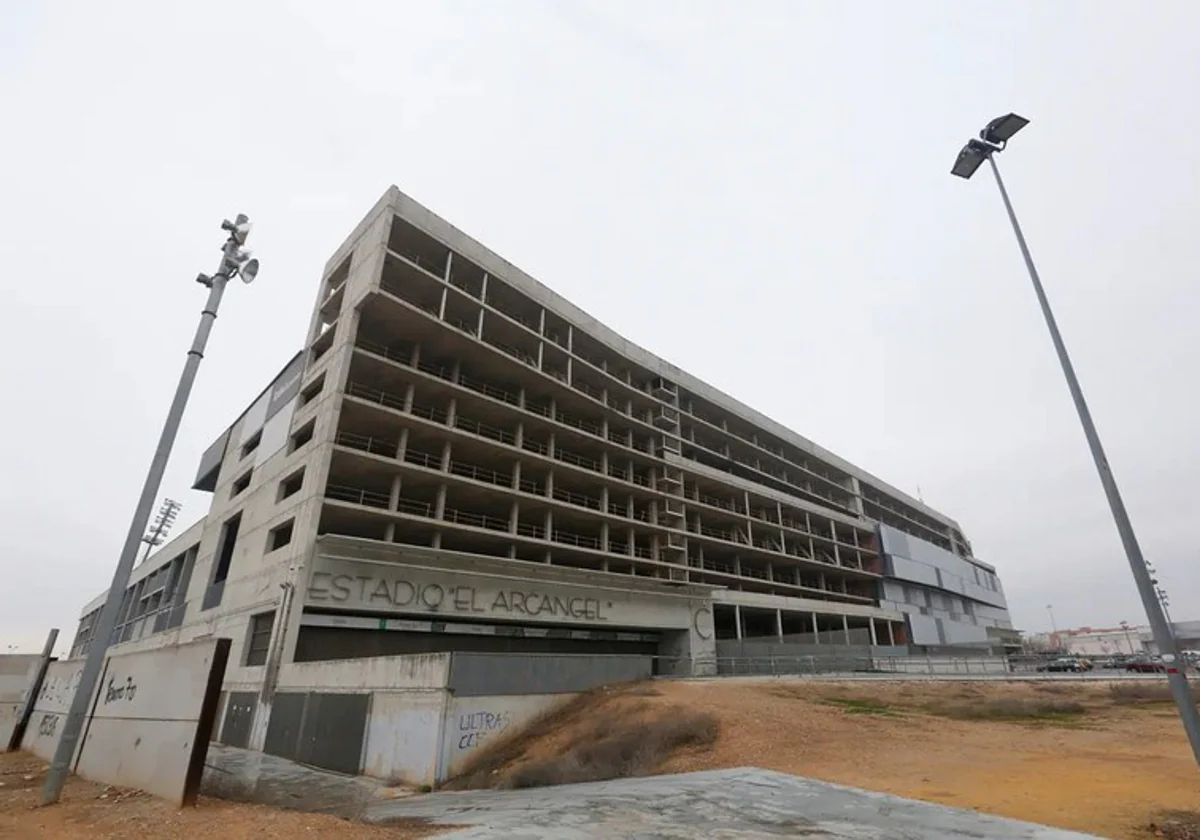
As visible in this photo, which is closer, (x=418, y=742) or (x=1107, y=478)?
(x=1107, y=478)

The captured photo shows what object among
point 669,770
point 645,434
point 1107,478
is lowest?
point 669,770

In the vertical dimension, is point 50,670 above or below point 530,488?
below

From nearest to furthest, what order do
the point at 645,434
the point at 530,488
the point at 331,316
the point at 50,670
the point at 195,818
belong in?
the point at 195,818
the point at 50,670
the point at 331,316
the point at 530,488
the point at 645,434

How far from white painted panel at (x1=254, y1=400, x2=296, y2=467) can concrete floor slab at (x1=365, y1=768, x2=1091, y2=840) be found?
90.1 feet

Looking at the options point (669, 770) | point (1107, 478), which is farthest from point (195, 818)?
point (1107, 478)

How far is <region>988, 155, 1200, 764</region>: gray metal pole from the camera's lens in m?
8.60

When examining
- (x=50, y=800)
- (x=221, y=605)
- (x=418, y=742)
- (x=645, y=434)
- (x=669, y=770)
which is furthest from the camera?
(x=645, y=434)

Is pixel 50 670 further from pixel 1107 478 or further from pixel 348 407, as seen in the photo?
pixel 1107 478

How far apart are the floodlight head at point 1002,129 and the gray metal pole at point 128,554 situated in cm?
1719

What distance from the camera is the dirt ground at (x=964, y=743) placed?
9.82 metres

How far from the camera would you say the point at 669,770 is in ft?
51.1

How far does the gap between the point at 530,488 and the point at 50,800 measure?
30584mm

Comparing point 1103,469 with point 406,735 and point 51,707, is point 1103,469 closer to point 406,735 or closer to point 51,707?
point 406,735

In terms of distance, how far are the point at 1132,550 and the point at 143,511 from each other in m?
18.2
